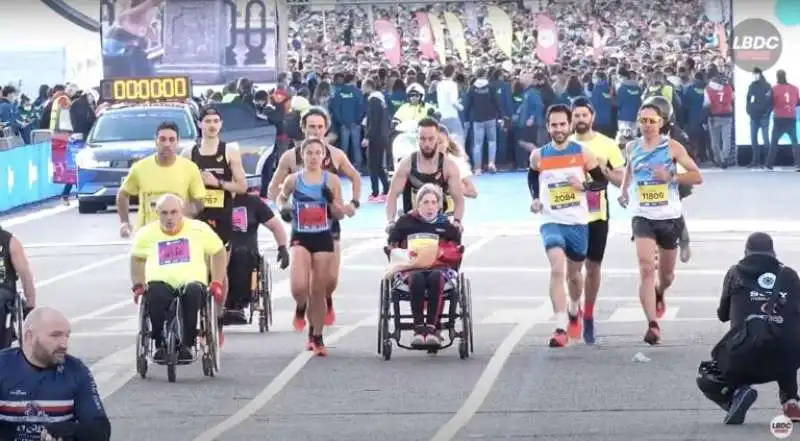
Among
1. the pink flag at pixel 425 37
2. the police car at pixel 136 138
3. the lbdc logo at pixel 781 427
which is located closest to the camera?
the lbdc logo at pixel 781 427

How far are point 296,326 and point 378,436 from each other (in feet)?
18.5

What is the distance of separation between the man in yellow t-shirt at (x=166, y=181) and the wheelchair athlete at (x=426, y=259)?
5.84 feet

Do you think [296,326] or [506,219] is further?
[506,219]

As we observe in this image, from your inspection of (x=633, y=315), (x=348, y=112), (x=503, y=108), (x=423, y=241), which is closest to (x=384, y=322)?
(x=423, y=241)

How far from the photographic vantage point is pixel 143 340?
15.1m

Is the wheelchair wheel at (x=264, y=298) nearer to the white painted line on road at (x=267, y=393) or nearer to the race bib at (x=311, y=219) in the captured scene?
the white painted line on road at (x=267, y=393)

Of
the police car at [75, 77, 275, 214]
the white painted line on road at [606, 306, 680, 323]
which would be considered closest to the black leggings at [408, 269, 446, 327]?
the white painted line on road at [606, 306, 680, 323]

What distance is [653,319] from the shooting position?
1683cm

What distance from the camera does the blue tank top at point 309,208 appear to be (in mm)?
16672

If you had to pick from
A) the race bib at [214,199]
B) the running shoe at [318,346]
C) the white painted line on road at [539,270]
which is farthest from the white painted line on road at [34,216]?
the running shoe at [318,346]

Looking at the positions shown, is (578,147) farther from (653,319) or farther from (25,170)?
(25,170)

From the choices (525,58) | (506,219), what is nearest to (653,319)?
(506,219)

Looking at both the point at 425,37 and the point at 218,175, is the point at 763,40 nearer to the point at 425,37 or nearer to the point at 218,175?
the point at 425,37

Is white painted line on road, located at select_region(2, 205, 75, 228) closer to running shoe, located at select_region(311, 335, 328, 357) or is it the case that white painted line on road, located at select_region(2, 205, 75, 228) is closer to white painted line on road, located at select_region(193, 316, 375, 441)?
white painted line on road, located at select_region(193, 316, 375, 441)
